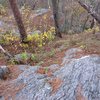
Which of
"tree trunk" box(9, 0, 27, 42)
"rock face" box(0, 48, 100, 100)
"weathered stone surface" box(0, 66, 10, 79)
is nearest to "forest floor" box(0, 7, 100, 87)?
"weathered stone surface" box(0, 66, 10, 79)

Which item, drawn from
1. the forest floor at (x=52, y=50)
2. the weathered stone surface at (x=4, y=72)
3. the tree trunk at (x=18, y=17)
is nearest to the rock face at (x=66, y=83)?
the weathered stone surface at (x=4, y=72)

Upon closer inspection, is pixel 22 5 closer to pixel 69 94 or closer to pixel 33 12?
pixel 33 12

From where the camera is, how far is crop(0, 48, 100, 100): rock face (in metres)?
6.97

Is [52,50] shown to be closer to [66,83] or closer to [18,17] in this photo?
[18,17]

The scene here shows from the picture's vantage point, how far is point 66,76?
25.4 feet

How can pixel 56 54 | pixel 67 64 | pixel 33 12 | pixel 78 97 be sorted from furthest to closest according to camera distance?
1. pixel 33 12
2. pixel 56 54
3. pixel 67 64
4. pixel 78 97

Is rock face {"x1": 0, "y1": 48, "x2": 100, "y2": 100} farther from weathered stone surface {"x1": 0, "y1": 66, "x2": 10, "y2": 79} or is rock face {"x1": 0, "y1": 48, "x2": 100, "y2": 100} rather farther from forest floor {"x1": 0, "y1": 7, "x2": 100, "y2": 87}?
forest floor {"x1": 0, "y1": 7, "x2": 100, "y2": 87}

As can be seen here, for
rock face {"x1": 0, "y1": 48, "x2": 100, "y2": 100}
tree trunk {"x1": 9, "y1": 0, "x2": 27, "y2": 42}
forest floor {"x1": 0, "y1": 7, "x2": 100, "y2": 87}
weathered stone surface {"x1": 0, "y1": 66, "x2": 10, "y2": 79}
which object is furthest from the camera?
tree trunk {"x1": 9, "y1": 0, "x2": 27, "y2": 42}

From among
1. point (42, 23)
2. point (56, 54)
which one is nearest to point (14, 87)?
point (56, 54)

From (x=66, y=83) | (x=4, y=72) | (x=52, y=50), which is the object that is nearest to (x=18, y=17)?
(x=52, y=50)

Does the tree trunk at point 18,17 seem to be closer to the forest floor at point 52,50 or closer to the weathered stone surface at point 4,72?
the forest floor at point 52,50

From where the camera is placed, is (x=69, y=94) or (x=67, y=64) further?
(x=67, y=64)

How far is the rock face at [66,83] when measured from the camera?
274 inches

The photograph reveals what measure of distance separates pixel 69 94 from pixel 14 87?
1.76 metres
